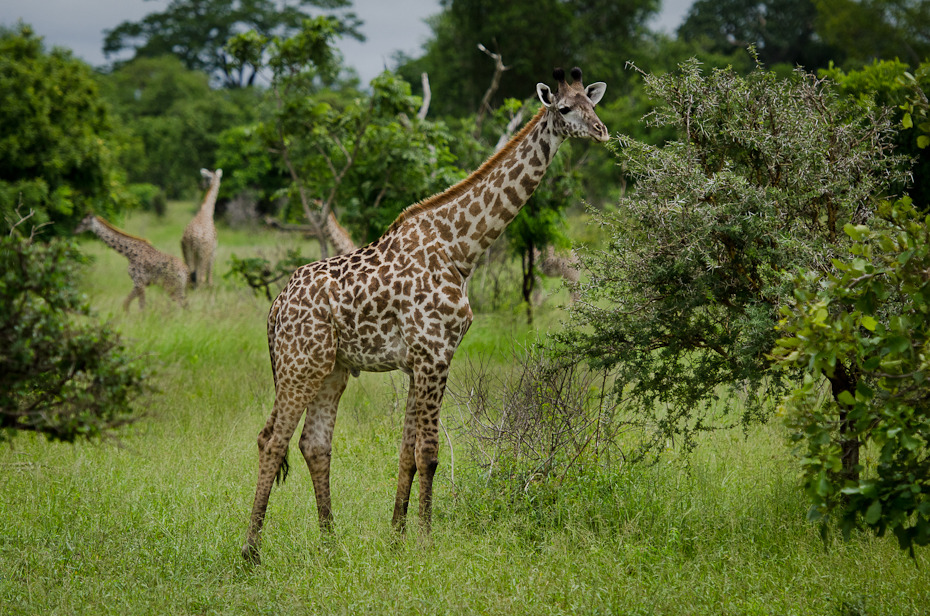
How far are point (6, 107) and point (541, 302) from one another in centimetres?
1013

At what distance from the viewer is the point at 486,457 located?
21.1 feet

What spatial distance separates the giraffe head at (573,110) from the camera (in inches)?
213

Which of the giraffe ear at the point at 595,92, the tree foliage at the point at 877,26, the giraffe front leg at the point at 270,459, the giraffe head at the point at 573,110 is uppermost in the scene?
the tree foliage at the point at 877,26

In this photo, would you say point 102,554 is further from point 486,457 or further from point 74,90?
point 74,90

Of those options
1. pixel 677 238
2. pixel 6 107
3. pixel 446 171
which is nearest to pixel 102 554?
pixel 677 238

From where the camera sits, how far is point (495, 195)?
18.5 ft

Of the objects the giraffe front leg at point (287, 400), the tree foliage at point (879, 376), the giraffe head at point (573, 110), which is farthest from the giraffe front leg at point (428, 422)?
the tree foliage at point (879, 376)

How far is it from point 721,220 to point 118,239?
40.4 feet

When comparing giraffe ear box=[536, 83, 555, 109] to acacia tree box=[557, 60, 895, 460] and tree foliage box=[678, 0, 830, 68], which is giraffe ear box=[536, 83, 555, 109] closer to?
acacia tree box=[557, 60, 895, 460]

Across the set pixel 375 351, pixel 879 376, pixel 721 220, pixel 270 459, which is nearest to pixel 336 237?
pixel 375 351

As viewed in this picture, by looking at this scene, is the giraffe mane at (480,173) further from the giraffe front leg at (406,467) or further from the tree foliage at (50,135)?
the tree foliage at (50,135)

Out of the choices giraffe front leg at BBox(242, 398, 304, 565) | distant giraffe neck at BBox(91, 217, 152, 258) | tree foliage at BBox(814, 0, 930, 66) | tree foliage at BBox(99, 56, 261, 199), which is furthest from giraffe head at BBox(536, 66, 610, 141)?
tree foliage at BBox(99, 56, 261, 199)

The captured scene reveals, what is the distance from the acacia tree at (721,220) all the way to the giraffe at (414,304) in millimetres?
874

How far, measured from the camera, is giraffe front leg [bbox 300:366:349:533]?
5.89 metres
